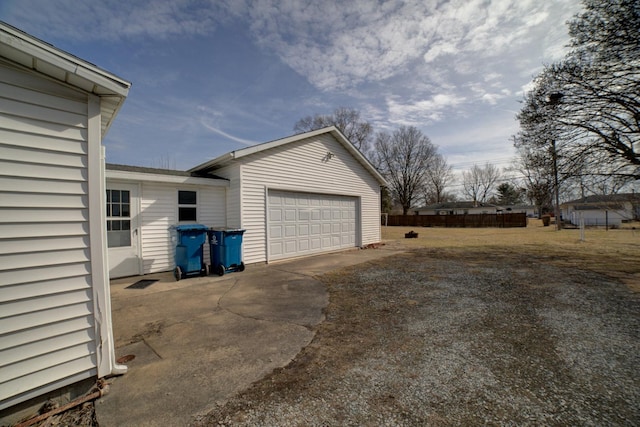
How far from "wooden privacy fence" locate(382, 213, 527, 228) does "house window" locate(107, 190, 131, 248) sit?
33185 millimetres

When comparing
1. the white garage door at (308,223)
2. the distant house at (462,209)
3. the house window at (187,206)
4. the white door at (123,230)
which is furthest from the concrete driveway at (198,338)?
the distant house at (462,209)

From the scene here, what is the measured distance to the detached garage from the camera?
26.9ft

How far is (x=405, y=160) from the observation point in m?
Result: 40.8

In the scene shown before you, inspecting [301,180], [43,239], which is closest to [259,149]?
[301,180]

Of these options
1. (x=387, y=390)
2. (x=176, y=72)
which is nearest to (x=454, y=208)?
(x=176, y=72)

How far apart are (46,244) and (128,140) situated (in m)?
14.1

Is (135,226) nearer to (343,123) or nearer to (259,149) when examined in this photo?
(259,149)

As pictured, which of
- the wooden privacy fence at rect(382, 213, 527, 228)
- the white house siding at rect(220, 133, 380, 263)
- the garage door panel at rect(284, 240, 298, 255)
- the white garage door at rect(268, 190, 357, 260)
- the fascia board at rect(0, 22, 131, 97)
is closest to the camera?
the fascia board at rect(0, 22, 131, 97)

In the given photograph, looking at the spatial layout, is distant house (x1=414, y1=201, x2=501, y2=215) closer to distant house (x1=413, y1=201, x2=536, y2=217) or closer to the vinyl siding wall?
distant house (x1=413, y1=201, x2=536, y2=217)

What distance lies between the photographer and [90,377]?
8.07ft

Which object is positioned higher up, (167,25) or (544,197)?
(167,25)

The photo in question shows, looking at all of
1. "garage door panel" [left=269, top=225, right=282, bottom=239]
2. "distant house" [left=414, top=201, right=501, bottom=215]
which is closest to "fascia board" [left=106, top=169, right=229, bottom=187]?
"garage door panel" [left=269, top=225, right=282, bottom=239]

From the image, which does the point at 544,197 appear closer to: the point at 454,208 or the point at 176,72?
the point at 176,72

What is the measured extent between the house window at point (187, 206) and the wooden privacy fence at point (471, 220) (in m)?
31.5
